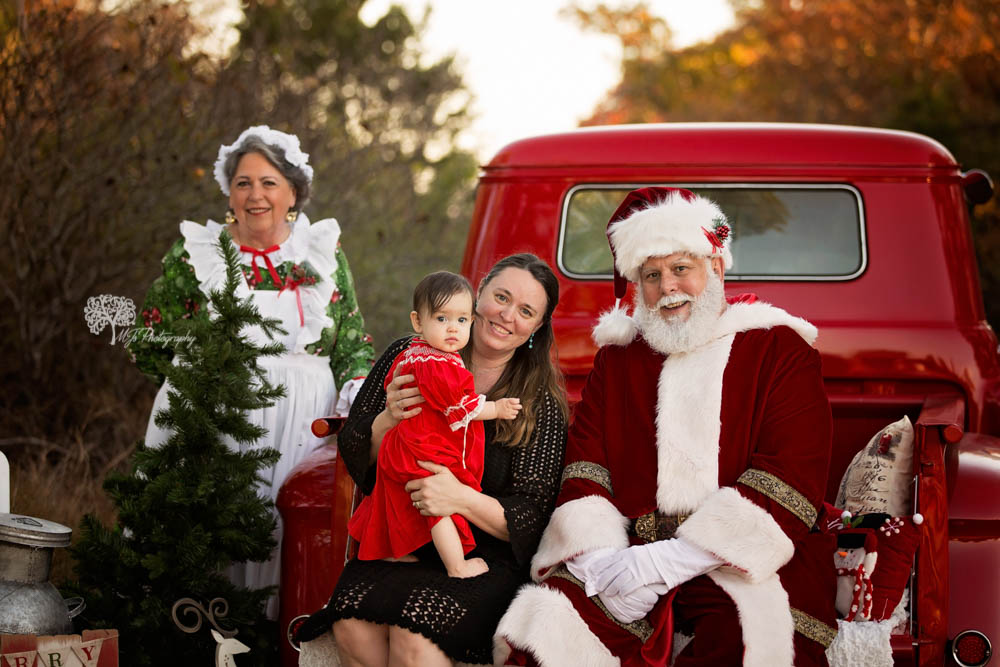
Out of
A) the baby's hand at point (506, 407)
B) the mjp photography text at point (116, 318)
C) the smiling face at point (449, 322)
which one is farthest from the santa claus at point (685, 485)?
the mjp photography text at point (116, 318)

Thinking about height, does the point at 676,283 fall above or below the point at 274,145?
below

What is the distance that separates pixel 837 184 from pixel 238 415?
2.66 meters

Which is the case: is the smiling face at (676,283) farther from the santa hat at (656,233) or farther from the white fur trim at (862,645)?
the white fur trim at (862,645)

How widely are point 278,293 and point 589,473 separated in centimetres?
186

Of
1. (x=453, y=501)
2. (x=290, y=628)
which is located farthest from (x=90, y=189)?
(x=453, y=501)

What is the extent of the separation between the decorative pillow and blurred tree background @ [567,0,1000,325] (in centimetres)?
1082

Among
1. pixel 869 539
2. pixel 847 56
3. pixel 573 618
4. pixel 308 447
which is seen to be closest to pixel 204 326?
pixel 308 447

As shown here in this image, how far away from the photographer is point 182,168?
25.3 feet

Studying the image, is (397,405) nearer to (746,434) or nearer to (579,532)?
(579,532)

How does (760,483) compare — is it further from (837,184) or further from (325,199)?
(325,199)

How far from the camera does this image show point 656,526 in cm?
348

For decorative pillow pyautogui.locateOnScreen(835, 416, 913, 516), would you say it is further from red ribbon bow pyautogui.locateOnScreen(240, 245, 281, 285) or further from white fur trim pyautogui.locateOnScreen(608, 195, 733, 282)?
red ribbon bow pyautogui.locateOnScreen(240, 245, 281, 285)

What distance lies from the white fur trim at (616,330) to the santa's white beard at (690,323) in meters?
0.12

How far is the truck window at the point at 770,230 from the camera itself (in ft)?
15.9
